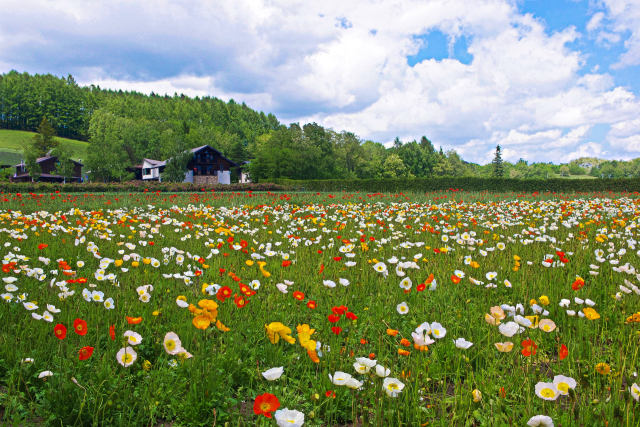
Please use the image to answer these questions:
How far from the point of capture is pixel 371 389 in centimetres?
173

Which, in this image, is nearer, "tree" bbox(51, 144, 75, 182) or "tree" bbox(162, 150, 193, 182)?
"tree" bbox(162, 150, 193, 182)

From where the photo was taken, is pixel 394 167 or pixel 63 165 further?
pixel 394 167

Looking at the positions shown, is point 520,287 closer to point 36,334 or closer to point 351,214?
point 36,334

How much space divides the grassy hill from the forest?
4.91 m

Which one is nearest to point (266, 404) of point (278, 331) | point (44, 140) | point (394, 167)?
point (278, 331)

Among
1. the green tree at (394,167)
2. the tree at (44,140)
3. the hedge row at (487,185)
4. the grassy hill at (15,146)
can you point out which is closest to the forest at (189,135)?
the green tree at (394,167)

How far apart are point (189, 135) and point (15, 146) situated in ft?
130

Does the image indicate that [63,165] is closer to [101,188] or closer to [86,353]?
[101,188]

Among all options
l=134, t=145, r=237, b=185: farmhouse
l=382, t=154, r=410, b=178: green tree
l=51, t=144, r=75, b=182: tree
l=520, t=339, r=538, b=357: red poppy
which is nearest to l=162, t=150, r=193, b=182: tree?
l=134, t=145, r=237, b=185: farmhouse

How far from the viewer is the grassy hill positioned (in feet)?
240

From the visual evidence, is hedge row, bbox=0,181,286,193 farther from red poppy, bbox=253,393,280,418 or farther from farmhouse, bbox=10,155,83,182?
farmhouse, bbox=10,155,83,182

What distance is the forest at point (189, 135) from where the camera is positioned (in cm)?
5925

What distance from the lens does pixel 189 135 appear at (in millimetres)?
86562

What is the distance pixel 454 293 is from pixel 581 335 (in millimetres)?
952
